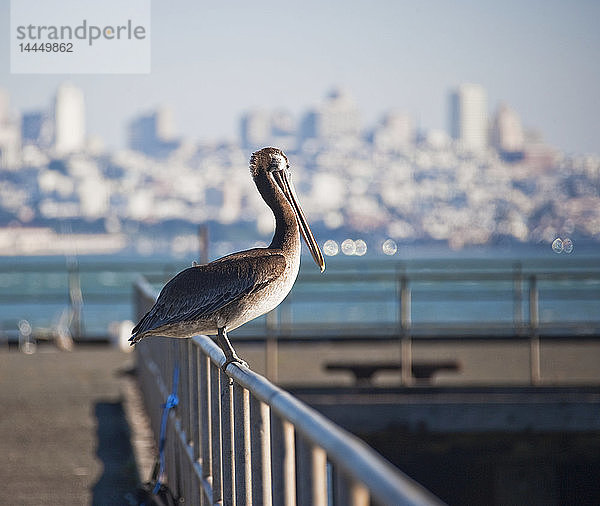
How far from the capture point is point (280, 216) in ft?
17.5

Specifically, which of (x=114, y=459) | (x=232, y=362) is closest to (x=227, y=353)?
(x=232, y=362)

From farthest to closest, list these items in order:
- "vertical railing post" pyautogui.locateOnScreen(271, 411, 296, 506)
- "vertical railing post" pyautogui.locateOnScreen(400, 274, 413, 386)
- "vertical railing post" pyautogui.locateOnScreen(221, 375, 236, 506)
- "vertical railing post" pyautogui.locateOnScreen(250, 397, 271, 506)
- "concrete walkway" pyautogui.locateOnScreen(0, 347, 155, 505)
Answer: "vertical railing post" pyautogui.locateOnScreen(400, 274, 413, 386), "concrete walkway" pyautogui.locateOnScreen(0, 347, 155, 505), "vertical railing post" pyautogui.locateOnScreen(221, 375, 236, 506), "vertical railing post" pyautogui.locateOnScreen(250, 397, 271, 506), "vertical railing post" pyautogui.locateOnScreen(271, 411, 296, 506)

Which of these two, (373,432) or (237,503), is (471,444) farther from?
(237,503)

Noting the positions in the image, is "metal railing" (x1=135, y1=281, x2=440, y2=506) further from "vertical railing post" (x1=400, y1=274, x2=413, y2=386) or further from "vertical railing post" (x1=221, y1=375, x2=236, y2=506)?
"vertical railing post" (x1=400, y1=274, x2=413, y2=386)

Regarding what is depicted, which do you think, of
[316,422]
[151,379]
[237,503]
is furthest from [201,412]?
[151,379]

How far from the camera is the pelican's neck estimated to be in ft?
17.0

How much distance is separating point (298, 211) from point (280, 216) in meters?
0.25

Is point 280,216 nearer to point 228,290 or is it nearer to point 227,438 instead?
point 228,290

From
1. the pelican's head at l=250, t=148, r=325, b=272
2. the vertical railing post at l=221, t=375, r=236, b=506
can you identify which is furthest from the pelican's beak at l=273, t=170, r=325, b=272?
the vertical railing post at l=221, t=375, r=236, b=506

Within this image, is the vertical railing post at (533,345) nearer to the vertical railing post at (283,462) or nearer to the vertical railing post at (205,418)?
the vertical railing post at (205,418)

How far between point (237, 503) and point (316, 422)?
150cm

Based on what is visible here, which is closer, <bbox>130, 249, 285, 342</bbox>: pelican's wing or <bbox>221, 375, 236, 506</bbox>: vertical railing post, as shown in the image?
<bbox>221, 375, 236, 506</bbox>: vertical railing post

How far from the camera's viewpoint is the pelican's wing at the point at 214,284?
489 centimetres

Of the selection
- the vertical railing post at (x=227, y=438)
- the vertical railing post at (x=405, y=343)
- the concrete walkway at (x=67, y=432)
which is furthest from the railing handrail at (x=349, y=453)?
the vertical railing post at (x=405, y=343)
